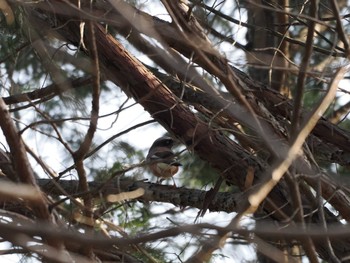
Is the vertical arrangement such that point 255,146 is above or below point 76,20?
below

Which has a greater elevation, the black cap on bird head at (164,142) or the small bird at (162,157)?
the black cap on bird head at (164,142)

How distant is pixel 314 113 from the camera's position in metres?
2.81

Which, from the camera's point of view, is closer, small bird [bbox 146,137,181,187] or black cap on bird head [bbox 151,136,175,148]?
small bird [bbox 146,137,181,187]

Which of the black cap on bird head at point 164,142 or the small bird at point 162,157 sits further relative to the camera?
the black cap on bird head at point 164,142

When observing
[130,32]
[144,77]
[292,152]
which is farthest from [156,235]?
[144,77]

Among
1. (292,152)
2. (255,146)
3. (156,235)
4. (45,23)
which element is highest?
(45,23)

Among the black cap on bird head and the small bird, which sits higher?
the black cap on bird head

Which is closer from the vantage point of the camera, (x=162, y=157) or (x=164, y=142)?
(x=162, y=157)

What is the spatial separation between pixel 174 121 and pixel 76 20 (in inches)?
33.8

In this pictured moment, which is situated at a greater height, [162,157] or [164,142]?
[164,142]

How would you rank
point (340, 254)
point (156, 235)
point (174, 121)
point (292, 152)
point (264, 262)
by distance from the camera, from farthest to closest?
point (264, 262) → point (174, 121) → point (340, 254) → point (292, 152) → point (156, 235)

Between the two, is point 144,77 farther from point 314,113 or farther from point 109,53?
point 314,113

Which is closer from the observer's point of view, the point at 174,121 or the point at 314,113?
the point at 314,113

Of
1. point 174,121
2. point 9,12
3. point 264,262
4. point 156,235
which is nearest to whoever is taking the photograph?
point 156,235
